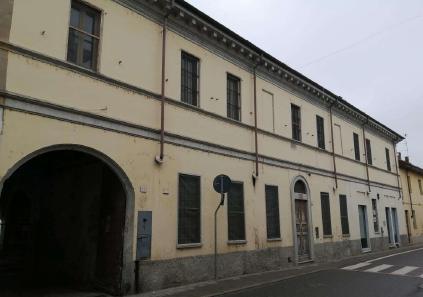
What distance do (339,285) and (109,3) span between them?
9586 mm

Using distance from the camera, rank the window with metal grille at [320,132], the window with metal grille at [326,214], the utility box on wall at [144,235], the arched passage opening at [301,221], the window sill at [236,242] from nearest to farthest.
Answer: the utility box on wall at [144,235] < the window sill at [236,242] < the arched passage opening at [301,221] < the window with metal grille at [326,214] < the window with metal grille at [320,132]

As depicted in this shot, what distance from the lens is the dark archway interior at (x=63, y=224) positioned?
10.2m

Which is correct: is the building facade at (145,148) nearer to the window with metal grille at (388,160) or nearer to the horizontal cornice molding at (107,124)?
the horizontal cornice molding at (107,124)

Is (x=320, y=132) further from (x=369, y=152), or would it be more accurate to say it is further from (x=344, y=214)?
(x=369, y=152)

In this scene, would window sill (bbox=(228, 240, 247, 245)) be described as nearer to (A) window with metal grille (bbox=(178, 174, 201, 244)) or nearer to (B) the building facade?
(B) the building facade

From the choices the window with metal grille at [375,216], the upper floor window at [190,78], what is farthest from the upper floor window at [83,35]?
the window with metal grille at [375,216]

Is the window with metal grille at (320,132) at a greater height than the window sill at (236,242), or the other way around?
the window with metal grille at (320,132)

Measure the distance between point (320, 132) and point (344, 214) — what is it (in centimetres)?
431

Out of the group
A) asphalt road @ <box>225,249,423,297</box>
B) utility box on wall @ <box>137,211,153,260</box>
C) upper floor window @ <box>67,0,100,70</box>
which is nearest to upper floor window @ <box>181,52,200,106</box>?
upper floor window @ <box>67,0,100,70</box>

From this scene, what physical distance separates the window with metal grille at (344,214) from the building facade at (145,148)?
2265 mm

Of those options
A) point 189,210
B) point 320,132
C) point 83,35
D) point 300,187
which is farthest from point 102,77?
point 320,132

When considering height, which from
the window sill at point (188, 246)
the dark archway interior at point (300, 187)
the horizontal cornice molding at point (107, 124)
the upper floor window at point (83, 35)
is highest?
the upper floor window at point (83, 35)

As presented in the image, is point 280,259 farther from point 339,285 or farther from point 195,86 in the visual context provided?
point 195,86

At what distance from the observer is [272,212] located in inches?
584
